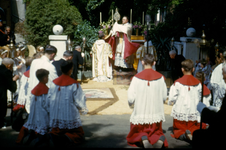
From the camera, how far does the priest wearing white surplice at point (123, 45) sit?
12.6m

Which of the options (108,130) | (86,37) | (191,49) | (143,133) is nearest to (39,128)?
(108,130)

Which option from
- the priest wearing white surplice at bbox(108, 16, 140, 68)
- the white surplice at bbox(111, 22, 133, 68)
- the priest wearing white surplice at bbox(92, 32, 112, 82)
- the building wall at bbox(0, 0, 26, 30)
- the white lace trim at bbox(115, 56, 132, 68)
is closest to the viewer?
the priest wearing white surplice at bbox(108, 16, 140, 68)

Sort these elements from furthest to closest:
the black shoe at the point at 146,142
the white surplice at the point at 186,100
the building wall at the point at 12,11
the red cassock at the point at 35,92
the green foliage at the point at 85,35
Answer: the building wall at the point at 12,11 < the green foliage at the point at 85,35 < the white surplice at the point at 186,100 < the red cassock at the point at 35,92 < the black shoe at the point at 146,142

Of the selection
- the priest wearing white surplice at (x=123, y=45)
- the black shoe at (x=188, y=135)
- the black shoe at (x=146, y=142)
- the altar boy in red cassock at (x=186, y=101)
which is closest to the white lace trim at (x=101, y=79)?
the priest wearing white surplice at (x=123, y=45)

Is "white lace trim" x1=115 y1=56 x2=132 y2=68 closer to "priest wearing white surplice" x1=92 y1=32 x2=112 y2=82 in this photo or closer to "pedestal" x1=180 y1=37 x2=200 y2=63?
"priest wearing white surplice" x1=92 y1=32 x2=112 y2=82

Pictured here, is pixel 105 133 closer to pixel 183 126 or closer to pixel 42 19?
pixel 183 126

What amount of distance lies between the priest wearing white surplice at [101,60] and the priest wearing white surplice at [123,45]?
375 millimetres

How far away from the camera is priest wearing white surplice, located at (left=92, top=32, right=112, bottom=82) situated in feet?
42.4

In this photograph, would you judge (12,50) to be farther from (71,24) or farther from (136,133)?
(136,133)

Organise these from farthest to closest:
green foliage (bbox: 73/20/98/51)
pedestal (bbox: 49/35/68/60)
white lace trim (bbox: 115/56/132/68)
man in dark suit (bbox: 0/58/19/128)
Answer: green foliage (bbox: 73/20/98/51) → white lace trim (bbox: 115/56/132/68) → pedestal (bbox: 49/35/68/60) → man in dark suit (bbox: 0/58/19/128)

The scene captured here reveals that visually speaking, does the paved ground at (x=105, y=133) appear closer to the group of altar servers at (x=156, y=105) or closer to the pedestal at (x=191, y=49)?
the group of altar servers at (x=156, y=105)

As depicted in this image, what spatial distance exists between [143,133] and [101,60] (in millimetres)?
8042

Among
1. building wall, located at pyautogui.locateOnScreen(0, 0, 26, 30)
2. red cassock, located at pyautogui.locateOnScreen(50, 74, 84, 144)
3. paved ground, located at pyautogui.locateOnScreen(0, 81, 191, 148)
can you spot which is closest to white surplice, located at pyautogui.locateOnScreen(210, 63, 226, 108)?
paved ground, located at pyautogui.locateOnScreen(0, 81, 191, 148)

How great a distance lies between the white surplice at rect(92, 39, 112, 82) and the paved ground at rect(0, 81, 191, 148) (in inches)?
150
